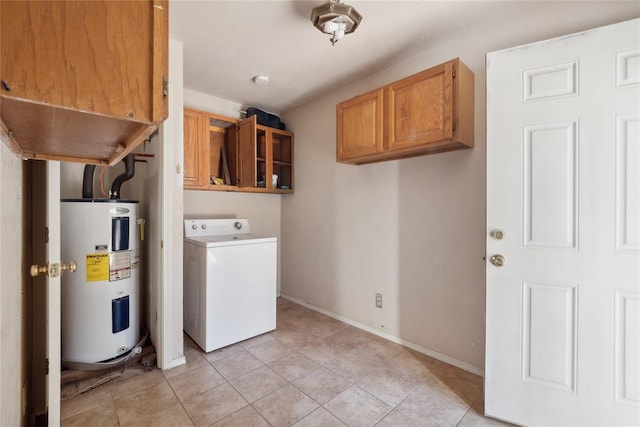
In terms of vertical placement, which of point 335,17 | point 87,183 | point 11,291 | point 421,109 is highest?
point 335,17

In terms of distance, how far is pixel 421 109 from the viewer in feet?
6.27

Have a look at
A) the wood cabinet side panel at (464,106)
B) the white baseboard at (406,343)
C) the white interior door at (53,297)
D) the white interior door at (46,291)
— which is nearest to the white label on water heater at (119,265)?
the white interior door at (46,291)

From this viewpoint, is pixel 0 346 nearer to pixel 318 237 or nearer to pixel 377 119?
pixel 377 119

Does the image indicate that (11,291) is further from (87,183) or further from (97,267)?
(87,183)

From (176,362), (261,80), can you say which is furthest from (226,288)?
(261,80)

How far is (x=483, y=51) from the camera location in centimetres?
196

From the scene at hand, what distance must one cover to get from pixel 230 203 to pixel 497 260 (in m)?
2.74

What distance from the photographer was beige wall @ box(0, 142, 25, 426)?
851 mm

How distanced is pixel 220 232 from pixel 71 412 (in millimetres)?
1704

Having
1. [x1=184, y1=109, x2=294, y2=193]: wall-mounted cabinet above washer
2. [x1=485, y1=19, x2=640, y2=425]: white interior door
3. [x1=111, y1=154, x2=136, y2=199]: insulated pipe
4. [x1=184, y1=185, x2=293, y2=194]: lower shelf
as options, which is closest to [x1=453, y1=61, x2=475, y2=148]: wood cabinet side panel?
[x1=485, y1=19, x2=640, y2=425]: white interior door

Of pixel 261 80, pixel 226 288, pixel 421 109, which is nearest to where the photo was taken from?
pixel 421 109

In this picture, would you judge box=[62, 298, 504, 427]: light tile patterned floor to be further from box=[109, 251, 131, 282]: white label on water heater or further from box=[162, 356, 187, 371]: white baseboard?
box=[109, 251, 131, 282]: white label on water heater

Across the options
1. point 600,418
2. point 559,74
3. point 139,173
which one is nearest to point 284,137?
point 139,173

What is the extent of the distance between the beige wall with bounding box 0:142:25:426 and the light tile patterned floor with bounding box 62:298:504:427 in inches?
22.3
